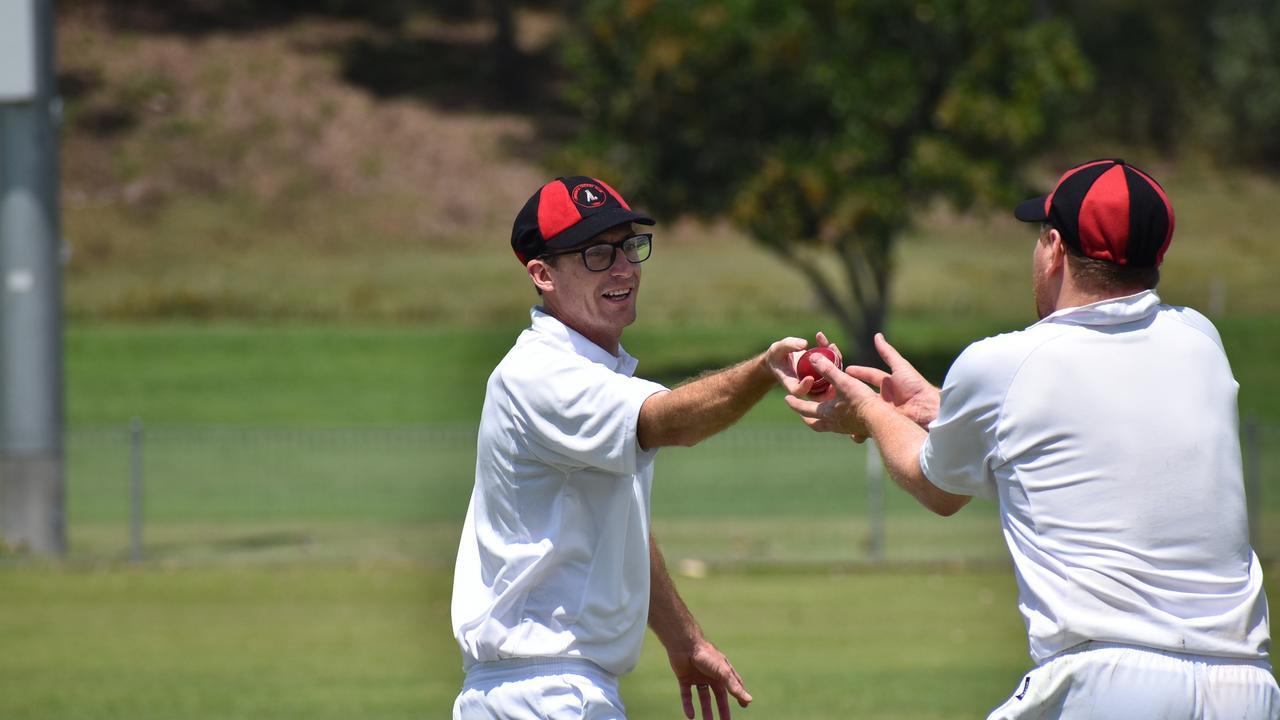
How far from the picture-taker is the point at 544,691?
446cm

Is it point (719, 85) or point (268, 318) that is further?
point (268, 318)

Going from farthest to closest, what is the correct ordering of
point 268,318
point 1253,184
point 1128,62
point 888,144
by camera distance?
point 1128,62 < point 1253,184 < point 268,318 < point 888,144

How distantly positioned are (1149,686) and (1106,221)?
1002 mm

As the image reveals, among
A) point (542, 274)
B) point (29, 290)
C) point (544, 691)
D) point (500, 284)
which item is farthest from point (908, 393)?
point (500, 284)

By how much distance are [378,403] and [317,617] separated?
23.3 metres

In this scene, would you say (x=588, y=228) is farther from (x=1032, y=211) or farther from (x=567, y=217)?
(x=1032, y=211)

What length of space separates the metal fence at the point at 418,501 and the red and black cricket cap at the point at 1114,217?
12156mm

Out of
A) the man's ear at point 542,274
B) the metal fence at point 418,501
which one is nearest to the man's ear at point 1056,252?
the man's ear at point 542,274

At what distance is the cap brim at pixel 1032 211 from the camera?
4.28m

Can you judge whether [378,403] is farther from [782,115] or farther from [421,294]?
[421,294]

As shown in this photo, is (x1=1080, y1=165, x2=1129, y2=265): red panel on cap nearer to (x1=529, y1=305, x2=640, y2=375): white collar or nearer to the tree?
(x1=529, y1=305, x2=640, y2=375): white collar

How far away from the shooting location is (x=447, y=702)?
10609mm

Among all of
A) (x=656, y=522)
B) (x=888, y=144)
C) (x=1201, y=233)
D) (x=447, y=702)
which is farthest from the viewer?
(x=1201, y=233)

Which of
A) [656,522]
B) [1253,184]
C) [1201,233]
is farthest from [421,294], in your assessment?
[656,522]
